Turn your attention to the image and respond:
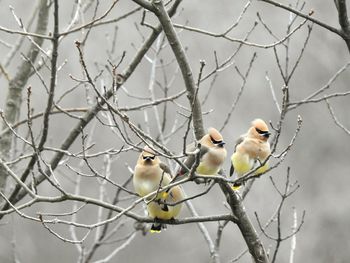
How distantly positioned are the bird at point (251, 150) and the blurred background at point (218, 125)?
246 inches

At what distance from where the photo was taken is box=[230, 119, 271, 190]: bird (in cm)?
509

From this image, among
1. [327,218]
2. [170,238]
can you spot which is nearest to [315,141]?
[327,218]

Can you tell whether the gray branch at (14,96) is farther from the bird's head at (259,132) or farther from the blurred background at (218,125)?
the blurred background at (218,125)

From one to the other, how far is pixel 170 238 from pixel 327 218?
3102 mm

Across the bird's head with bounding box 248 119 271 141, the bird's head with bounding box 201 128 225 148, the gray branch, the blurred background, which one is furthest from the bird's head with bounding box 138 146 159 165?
the blurred background

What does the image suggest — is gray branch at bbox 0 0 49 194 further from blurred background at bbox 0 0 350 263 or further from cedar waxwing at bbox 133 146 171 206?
blurred background at bbox 0 0 350 263

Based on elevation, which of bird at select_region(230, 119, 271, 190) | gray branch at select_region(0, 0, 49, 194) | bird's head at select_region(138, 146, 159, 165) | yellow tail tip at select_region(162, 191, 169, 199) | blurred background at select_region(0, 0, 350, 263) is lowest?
yellow tail tip at select_region(162, 191, 169, 199)

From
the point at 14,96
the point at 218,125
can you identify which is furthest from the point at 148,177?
the point at 218,125

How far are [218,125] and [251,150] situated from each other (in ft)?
27.6

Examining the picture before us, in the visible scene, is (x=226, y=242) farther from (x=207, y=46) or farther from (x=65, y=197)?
(x=65, y=197)

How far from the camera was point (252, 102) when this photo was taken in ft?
49.5

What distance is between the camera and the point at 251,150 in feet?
16.7

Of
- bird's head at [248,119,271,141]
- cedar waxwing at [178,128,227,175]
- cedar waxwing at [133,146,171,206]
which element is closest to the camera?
cedar waxwing at [178,128,227,175]

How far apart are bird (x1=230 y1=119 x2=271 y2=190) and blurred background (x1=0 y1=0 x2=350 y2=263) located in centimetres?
625
